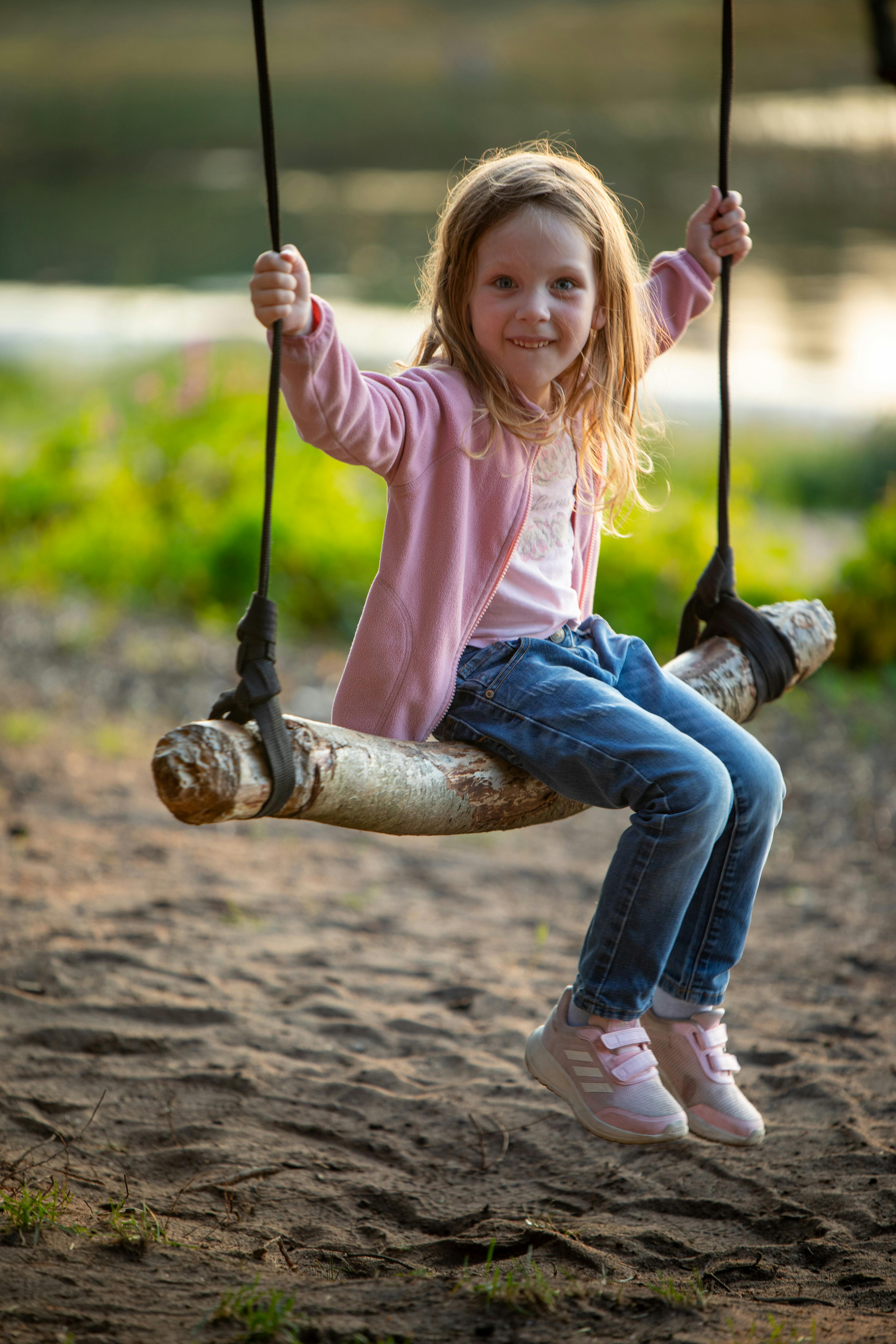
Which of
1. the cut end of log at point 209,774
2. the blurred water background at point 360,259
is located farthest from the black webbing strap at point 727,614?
the cut end of log at point 209,774

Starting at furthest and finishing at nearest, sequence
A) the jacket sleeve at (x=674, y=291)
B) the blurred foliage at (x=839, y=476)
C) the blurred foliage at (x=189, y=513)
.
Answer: the blurred foliage at (x=839, y=476)
the blurred foliage at (x=189, y=513)
the jacket sleeve at (x=674, y=291)

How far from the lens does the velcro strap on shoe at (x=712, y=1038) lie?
219 centimetres

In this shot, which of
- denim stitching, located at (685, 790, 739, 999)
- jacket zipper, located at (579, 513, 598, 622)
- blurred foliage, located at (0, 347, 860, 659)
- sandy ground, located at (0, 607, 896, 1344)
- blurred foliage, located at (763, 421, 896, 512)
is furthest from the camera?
blurred foliage, located at (763, 421, 896, 512)

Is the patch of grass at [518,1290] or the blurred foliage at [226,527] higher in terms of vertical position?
the blurred foliage at [226,527]

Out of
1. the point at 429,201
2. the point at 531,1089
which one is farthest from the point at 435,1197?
the point at 429,201

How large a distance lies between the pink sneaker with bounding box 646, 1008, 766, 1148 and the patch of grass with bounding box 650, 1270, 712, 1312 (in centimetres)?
23

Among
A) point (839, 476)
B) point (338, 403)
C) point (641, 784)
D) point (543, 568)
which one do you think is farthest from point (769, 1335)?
point (839, 476)

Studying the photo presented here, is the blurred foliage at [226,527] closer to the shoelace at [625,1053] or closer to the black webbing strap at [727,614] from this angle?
the black webbing strap at [727,614]

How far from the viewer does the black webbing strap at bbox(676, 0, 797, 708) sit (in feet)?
7.52

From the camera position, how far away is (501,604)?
215cm

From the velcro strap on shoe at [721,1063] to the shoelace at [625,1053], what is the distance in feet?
0.51

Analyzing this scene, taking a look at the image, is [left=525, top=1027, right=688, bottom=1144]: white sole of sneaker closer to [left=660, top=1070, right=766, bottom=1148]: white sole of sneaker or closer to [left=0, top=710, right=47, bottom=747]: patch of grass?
[left=660, top=1070, right=766, bottom=1148]: white sole of sneaker

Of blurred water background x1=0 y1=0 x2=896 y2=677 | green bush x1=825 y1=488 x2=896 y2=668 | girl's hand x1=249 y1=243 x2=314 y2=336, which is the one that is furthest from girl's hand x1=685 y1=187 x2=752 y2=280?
green bush x1=825 y1=488 x2=896 y2=668

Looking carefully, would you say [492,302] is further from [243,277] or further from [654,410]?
[243,277]
